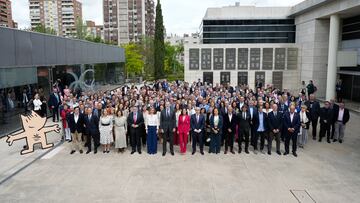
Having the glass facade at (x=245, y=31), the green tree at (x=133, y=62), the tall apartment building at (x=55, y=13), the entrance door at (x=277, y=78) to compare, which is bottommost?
the entrance door at (x=277, y=78)

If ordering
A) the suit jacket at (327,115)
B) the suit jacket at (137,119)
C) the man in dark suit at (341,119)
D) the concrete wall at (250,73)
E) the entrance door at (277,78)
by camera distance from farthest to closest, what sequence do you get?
the entrance door at (277,78) < the concrete wall at (250,73) < the suit jacket at (327,115) < the man in dark suit at (341,119) < the suit jacket at (137,119)

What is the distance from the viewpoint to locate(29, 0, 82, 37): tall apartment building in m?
134

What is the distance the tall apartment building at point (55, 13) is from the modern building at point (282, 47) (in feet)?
376

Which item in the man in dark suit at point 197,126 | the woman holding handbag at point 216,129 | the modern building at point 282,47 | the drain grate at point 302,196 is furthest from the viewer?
the modern building at point 282,47

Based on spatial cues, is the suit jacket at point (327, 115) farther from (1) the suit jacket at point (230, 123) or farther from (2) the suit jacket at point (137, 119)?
(2) the suit jacket at point (137, 119)

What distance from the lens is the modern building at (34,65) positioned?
1380cm

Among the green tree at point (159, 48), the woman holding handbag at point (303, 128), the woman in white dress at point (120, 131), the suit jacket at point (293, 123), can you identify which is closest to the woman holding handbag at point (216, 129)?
the suit jacket at point (293, 123)

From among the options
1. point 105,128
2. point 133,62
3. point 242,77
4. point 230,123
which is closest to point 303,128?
point 230,123

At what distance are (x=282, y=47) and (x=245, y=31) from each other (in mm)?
5074

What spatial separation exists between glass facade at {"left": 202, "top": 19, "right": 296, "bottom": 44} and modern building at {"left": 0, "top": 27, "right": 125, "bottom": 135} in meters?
13.8

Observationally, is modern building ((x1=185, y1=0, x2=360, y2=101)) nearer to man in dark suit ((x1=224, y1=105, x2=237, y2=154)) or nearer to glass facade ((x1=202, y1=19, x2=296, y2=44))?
glass facade ((x1=202, y1=19, x2=296, y2=44))

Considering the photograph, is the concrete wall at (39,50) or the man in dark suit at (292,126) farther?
the concrete wall at (39,50)

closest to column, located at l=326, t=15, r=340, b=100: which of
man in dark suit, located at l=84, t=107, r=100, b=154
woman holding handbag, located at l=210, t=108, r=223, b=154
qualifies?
woman holding handbag, located at l=210, t=108, r=223, b=154

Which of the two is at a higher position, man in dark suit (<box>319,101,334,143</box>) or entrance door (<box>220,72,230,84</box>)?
entrance door (<box>220,72,230,84</box>)
